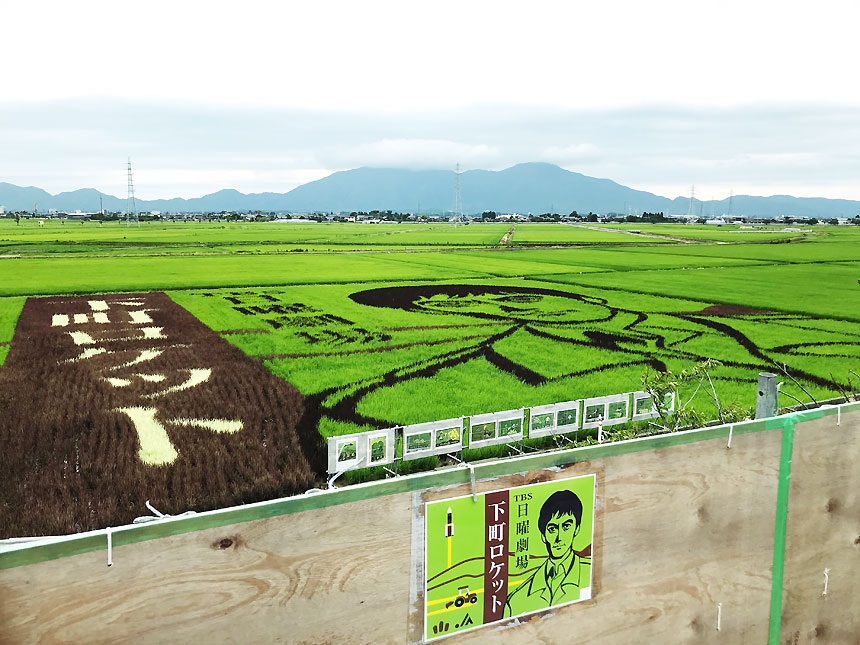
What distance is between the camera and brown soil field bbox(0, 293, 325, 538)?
9.95m

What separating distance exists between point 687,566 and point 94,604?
3.57 m

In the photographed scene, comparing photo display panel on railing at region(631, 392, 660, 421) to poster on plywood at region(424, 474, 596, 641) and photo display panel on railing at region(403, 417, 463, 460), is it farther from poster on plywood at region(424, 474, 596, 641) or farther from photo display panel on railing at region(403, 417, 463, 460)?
poster on plywood at region(424, 474, 596, 641)

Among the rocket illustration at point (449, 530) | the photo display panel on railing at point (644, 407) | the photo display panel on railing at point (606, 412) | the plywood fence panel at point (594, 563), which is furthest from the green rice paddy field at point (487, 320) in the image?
the rocket illustration at point (449, 530)

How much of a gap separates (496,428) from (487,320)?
70.5ft

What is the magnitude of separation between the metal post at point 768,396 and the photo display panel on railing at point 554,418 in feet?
5.52

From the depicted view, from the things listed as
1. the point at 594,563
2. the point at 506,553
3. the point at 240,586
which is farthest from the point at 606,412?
the point at 240,586

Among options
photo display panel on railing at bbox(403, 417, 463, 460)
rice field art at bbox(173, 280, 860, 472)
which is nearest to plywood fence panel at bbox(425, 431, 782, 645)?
photo display panel on railing at bbox(403, 417, 463, 460)

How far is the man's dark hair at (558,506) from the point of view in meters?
4.00

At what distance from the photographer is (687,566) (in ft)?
14.9

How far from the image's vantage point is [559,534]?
4070 millimetres

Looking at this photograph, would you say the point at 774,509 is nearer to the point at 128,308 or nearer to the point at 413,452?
the point at 413,452

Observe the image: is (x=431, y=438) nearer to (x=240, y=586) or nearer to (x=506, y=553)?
(x=506, y=553)

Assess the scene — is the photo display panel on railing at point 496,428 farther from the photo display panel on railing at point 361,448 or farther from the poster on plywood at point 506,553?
the poster on plywood at point 506,553

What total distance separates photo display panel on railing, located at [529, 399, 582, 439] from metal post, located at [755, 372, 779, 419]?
1.68 m
